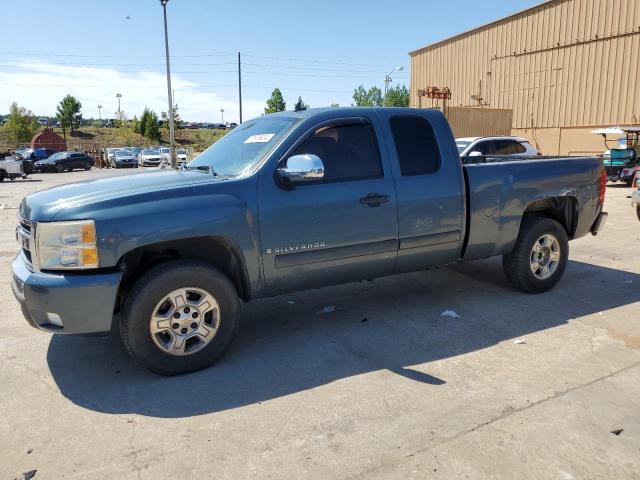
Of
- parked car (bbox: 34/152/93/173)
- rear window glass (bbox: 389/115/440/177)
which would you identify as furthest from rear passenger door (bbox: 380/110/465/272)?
parked car (bbox: 34/152/93/173)

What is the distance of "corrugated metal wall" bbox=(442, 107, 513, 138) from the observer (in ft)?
88.5

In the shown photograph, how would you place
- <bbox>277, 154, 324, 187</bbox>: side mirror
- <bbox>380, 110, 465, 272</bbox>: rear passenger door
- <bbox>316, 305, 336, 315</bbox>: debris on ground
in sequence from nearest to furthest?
<bbox>277, 154, 324, 187</bbox>: side mirror < <bbox>380, 110, 465, 272</bbox>: rear passenger door < <bbox>316, 305, 336, 315</bbox>: debris on ground

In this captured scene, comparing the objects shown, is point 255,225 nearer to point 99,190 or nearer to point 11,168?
point 99,190

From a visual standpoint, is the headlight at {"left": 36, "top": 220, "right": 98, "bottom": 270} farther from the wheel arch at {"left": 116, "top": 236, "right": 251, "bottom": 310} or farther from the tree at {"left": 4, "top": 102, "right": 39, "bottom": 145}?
the tree at {"left": 4, "top": 102, "right": 39, "bottom": 145}

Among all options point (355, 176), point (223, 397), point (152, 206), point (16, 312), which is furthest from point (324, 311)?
point (16, 312)

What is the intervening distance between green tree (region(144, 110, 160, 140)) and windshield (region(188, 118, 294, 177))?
261 ft


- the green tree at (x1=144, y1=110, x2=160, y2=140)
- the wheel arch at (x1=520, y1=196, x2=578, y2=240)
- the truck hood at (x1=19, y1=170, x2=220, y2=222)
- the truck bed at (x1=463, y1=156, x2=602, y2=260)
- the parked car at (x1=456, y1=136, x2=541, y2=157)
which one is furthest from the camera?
the green tree at (x1=144, y1=110, x2=160, y2=140)

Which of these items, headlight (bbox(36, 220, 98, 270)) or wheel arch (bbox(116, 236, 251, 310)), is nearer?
headlight (bbox(36, 220, 98, 270))

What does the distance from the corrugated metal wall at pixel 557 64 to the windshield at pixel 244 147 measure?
2550cm

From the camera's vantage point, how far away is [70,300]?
351 centimetres

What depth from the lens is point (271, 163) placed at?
13.7 feet

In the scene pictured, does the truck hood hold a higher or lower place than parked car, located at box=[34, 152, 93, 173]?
higher

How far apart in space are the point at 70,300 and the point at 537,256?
4.61 meters

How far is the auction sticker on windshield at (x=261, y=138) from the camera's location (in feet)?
14.8
